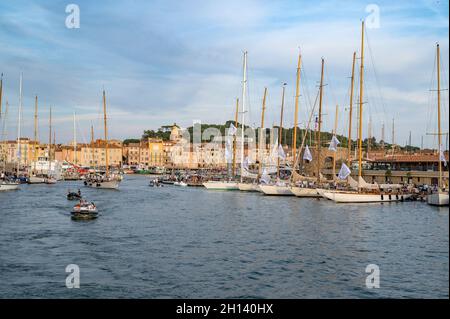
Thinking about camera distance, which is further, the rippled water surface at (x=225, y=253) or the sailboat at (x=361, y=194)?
the sailboat at (x=361, y=194)

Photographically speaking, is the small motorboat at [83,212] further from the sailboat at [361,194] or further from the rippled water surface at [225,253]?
the sailboat at [361,194]

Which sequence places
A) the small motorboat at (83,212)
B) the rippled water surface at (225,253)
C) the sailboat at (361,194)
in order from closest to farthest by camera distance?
the rippled water surface at (225,253)
the small motorboat at (83,212)
the sailboat at (361,194)

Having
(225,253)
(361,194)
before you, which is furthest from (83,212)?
(361,194)

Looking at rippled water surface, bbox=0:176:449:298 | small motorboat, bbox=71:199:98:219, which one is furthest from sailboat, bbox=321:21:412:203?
small motorboat, bbox=71:199:98:219

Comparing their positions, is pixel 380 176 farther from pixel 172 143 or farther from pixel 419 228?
pixel 172 143

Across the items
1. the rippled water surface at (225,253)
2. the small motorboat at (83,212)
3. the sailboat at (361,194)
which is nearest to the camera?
the rippled water surface at (225,253)

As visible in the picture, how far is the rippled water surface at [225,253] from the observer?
1850cm

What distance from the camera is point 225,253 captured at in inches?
977

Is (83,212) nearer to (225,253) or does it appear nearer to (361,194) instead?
(225,253)

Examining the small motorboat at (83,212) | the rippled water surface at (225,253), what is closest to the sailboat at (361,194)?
the rippled water surface at (225,253)

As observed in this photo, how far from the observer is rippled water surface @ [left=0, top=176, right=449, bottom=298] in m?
18.5

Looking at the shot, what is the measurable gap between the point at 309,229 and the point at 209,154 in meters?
154
